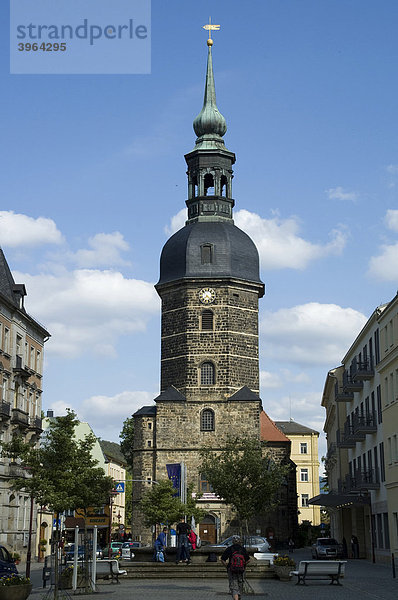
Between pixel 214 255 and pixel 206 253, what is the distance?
600mm

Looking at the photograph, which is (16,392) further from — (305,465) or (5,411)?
(305,465)

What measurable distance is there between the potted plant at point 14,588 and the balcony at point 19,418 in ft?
82.1

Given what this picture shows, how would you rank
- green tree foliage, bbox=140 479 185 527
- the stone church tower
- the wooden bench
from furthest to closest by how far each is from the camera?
1. the stone church tower
2. green tree foliage, bbox=140 479 185 527
3. the wooden bench

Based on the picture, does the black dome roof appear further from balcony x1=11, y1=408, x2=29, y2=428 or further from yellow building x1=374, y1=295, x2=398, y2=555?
yellow building x1=374, y1=295, x2=398, y2=555

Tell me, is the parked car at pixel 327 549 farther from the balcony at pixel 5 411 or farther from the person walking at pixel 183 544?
the person walking at pixel 183 544

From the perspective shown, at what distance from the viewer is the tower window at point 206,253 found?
60622 millimetres

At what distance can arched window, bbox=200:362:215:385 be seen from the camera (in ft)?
194

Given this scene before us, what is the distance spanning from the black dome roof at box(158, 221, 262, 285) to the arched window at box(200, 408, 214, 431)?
9098 millimetres

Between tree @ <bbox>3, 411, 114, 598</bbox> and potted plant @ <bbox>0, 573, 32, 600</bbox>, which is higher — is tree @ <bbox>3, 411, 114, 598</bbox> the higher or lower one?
the higher one

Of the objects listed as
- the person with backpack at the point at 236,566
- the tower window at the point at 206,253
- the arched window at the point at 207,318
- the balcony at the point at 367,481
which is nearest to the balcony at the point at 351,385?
the balcony at the point at 367,481

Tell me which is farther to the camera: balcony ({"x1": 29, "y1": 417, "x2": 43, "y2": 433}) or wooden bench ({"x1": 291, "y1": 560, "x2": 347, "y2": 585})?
balcony ({"x1": 29, "y1": 417, "x2": 43, "y2": 433})

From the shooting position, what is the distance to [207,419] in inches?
2301

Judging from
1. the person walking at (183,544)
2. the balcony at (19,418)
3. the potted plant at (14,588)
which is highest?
the balcony at (19,418)

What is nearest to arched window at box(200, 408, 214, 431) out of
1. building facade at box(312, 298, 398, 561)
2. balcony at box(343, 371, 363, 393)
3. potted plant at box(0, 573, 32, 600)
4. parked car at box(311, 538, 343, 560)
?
building facade at box(312, 298, 398, 561)
